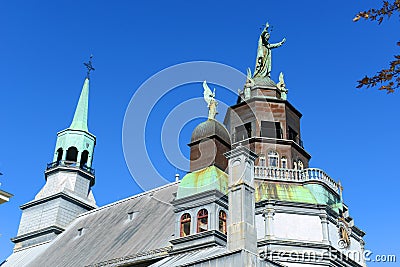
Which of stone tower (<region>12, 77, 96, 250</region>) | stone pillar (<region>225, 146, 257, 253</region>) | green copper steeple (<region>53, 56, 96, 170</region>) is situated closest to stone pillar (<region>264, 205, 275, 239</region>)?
stone pillar (<region>225, 146, 257, 253</region>)

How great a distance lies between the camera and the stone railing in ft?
111

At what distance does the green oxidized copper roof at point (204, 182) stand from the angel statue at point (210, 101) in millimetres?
4933

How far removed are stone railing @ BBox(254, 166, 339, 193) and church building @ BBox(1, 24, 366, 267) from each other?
0.23ft

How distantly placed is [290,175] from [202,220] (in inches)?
319

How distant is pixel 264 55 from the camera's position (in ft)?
146

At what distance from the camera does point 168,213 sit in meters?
36.2

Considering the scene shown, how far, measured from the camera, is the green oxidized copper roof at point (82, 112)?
55344 millimetres

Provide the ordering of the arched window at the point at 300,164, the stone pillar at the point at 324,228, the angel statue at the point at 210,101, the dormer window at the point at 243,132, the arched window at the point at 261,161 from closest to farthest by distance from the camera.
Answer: the stone pillar at the point at 324,228, the angel statue at the point at 210,101, the arched window at the point at 261,161, the arched window at the point at 300,164, the dormer window at the point at 243,132

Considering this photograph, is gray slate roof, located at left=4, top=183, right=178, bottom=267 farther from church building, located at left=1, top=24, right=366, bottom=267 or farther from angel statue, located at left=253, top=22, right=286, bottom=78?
angel statue, located at left=253, top=22, right=286, bottom=78

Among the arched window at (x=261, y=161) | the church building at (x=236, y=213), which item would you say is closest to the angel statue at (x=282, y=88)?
the church building at (x=236, y=213)

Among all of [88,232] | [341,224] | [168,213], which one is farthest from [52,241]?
[341,224]

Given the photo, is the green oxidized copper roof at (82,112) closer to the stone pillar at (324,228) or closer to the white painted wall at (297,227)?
the white painted wall at (297,227)

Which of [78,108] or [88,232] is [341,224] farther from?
[78,108]

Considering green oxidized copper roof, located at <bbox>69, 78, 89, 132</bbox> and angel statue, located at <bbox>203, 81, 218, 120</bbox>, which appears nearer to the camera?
angel statue, located at <bbox>203, 81, 218, 120</bbox>
